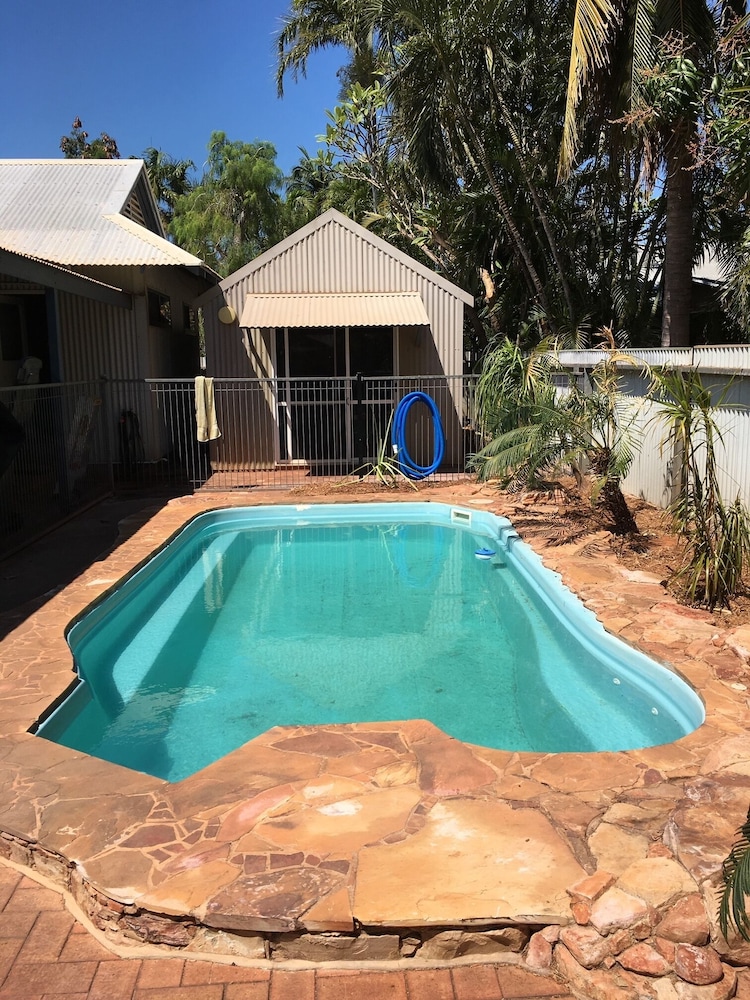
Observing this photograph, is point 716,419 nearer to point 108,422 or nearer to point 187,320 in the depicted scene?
point 108,422

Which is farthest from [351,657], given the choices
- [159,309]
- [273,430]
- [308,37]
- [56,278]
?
[308,37]

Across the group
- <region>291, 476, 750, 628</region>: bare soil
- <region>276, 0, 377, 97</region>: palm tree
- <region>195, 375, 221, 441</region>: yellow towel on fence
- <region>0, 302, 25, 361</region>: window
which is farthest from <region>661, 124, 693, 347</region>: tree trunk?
<region>276, 0, 377, 97</region>: palm tree

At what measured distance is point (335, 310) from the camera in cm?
1373

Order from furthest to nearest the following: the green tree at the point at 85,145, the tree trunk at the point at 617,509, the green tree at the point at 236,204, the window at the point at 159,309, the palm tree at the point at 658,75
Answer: the green tree at the point at 85,145, the green tree at the point at 236,204, the window at the point at 159,309, the palm tree at the point at 658,75, the tree trunk at the point at 617,509

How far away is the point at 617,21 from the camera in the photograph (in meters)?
11.0

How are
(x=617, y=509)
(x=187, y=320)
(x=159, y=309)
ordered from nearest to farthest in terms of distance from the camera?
(x=617, y=509) → (x=159, y=309) → (x=187, y=320)

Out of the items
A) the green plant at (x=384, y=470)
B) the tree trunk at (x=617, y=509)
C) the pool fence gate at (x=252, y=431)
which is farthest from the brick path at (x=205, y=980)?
the green plant at (x=384, y=470)

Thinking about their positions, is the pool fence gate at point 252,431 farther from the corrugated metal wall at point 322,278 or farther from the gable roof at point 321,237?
the gable roof at point 321,237

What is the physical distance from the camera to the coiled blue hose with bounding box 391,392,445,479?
13469mm

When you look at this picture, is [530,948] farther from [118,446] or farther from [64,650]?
[118,446]

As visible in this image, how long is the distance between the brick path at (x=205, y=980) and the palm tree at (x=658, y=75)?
36.2 ft

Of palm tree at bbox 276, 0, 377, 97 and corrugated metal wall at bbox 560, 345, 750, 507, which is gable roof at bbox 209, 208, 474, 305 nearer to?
corrugated metal wall at bbox 560, 345, 750, 507

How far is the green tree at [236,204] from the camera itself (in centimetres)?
3209

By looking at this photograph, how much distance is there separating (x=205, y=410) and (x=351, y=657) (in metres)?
7.69
